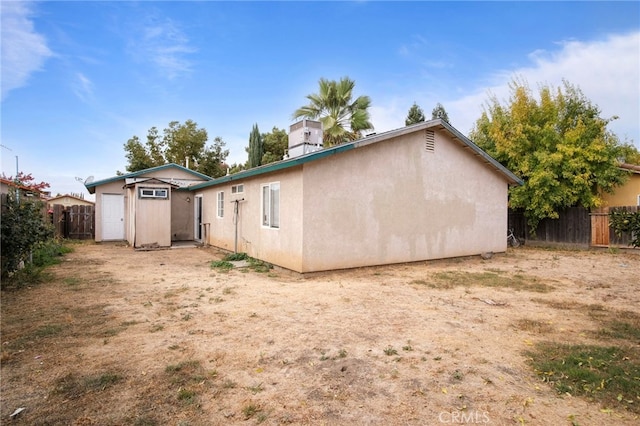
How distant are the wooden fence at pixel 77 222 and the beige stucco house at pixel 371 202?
31.6 feet

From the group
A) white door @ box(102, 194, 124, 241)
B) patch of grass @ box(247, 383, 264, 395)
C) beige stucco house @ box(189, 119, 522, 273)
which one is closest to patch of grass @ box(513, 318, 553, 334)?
patch of grass @ box(247, 383, 264, 395)

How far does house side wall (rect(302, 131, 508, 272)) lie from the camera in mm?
8711

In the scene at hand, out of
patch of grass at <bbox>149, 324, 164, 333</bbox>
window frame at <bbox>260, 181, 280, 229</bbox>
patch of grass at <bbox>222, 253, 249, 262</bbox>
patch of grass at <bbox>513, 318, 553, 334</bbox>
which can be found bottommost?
patch of grass at <bbox>513, 318, 553, 334</bbox>

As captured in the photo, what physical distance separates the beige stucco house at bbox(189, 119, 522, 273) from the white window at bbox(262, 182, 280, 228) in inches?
1.1

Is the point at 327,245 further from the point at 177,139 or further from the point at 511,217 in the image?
the point at 177,139

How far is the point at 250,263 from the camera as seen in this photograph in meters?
10.4

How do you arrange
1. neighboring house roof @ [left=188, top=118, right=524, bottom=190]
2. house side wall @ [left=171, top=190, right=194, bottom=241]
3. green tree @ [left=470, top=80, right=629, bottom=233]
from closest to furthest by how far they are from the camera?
neighboring house roof @ [left=188, top=118, right=524, bottom=190], green tree @ [left=470, top=80, right=629, bottom=233], house side wall @ [left=171, top=190, right=194, bottom=241]

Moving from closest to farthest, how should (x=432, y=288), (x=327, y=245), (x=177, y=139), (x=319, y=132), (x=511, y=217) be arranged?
1. (x=432, y=288)
2. (x=327, y=245)
3. (x=319, y=132)
4. (x=511, y=217)
5. (x=177, y=139)

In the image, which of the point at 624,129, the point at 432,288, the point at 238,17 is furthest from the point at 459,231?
the point at 624,129

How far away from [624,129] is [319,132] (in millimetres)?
14482

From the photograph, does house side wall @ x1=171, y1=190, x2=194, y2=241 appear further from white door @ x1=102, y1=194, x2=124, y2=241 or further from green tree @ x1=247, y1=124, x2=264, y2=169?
green tree @ x1=247, y1=124, x2=264, y2=169

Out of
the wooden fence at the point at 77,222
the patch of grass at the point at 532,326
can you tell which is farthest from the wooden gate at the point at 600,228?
the wooden fence at the point at 77,222

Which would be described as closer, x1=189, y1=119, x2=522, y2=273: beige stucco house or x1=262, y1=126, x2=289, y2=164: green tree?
x1=189, y1=119, x2=522, y2=273: beige stucco house

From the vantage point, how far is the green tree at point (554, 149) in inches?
564
